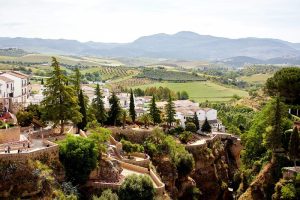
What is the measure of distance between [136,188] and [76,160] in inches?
294

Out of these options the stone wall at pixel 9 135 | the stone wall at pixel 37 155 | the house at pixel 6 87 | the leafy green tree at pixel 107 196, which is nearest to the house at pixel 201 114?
the house at pixel 6 87

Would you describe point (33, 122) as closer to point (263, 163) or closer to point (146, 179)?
point (146, 179)

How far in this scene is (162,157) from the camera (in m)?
73.0

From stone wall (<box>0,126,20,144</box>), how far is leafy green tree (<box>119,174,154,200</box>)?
548 inches

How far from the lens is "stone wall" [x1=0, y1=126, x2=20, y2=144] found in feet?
180

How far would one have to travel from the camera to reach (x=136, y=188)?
175 feet

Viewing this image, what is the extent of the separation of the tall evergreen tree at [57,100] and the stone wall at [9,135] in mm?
6819

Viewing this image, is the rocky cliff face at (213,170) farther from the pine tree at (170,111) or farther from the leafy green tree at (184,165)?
the pine tree at (170,111)

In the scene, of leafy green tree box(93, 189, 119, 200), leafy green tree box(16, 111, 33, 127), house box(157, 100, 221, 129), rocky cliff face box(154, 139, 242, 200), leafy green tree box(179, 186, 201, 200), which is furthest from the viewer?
house box(157, 100, 221, 129)

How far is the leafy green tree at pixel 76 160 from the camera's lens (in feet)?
177

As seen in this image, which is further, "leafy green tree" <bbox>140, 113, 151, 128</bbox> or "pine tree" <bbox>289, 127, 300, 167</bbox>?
"leafy green tree" <bbox>140, 113, 151, 128</bbox>

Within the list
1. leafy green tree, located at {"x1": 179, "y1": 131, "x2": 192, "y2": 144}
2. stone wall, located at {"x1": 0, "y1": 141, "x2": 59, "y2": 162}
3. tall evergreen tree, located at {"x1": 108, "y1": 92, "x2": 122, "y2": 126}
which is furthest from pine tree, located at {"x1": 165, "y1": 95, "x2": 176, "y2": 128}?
stone wall, located at {"x1": 0, "y1": 141, "x2": 59, "y2": 162}

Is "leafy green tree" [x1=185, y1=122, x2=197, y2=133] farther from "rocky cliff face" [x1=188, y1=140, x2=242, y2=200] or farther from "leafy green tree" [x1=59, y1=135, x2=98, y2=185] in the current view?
"leafy green tree" [x1=59, y1=135, x2=98, y2=185]

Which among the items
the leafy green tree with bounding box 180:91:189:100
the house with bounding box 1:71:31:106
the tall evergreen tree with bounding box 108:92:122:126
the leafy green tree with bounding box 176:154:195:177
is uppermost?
the house with bounding box 1:71:31:106
